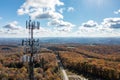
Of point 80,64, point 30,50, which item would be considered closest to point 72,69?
point 80,64

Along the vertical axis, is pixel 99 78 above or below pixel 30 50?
below

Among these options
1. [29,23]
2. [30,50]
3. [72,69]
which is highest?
[29,23]

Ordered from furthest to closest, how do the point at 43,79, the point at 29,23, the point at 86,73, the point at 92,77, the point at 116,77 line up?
the point at 86,73, the point at 92,77, the point at 116,77, the point at 43,79, the point at 29,23

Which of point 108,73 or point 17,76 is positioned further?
point 108,73

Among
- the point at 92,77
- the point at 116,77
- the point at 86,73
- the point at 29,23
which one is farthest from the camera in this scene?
the point at 86,73

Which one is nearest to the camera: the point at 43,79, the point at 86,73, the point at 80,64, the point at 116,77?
the point at 43,79

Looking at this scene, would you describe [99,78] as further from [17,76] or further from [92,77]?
[17,76]

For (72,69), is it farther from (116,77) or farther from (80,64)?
(116,77)

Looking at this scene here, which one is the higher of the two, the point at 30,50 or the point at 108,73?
the point at 30,50

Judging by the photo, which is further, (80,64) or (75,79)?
(80,64)

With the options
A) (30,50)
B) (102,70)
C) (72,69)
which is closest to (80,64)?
(72,69)
